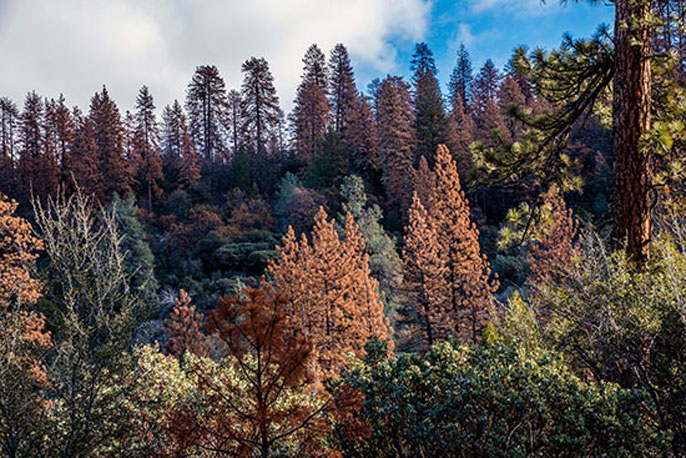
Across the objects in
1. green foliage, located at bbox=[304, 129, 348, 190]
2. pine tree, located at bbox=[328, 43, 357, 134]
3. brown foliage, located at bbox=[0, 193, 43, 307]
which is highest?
pine tree, located at bbox=[328, 43, 357, 134]

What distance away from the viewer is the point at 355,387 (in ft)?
11.7

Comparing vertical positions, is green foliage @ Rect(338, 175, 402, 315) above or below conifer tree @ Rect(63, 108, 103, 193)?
below

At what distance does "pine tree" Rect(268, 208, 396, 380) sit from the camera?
45.3 feet

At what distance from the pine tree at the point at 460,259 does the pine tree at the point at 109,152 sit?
2704 cm

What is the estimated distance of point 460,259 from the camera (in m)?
15.9

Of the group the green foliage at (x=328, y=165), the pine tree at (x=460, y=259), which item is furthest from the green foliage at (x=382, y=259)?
the green foliage at (x=328, y=165)

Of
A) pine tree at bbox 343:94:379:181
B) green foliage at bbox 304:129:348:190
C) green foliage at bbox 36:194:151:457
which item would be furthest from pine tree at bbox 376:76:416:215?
green foliage at bbox 36:194:151:457

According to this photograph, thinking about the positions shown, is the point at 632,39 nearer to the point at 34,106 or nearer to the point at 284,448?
the point at 284,448

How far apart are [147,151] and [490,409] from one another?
38.5 m

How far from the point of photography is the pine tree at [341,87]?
1608 inches

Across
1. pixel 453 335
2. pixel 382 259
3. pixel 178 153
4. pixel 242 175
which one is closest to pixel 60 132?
pixel 178 153

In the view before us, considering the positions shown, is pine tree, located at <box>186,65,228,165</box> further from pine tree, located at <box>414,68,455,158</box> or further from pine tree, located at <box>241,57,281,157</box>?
pine tree, located at <box>414,68,455,158</box>

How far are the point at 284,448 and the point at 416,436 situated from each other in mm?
2175

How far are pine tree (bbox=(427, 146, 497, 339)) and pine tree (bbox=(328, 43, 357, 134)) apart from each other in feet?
84.5
